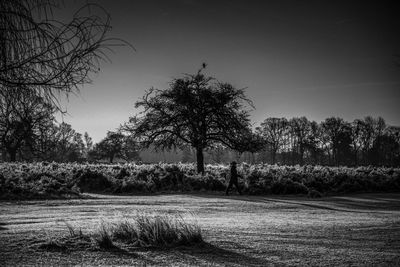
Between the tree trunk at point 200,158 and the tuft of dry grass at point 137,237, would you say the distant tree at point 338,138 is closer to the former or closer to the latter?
the tree trunk at point 200,158

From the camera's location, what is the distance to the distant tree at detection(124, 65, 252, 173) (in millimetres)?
30906

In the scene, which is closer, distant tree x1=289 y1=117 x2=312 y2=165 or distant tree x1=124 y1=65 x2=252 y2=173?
distant tree x1=124 y1=65 x2=252 y2=173

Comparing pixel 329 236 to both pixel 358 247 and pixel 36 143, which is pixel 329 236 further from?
pixel 36 143

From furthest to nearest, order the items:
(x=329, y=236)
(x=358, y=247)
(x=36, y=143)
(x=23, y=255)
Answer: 1. (x=329, y=236)
2. (x=358, y=247)
3. (x=23, y=255)
4. (x=36, y=143)

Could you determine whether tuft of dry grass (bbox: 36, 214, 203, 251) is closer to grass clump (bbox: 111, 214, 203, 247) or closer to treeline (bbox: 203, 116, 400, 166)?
grass clump (bbox: 111, 214, 203, 247)

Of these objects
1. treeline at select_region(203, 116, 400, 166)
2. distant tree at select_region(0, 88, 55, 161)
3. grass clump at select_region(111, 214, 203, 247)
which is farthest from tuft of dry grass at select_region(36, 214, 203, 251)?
treeline at select_region(203, 116, 400, 166)

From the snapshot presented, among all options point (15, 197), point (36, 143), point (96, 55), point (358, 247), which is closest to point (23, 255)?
point (36, 143)

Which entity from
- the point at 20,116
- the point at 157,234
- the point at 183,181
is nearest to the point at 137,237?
the point at 157,234

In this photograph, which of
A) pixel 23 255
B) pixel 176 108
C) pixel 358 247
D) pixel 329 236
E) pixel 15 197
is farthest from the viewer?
pixel 176 108

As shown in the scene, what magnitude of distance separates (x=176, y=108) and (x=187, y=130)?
1.99 meters

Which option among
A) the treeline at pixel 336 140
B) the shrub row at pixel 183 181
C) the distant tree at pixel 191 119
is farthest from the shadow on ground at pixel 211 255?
the treeline at pixel 336 140

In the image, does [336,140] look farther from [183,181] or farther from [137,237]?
[137,237]

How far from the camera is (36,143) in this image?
5.62 meters

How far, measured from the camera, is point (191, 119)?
31.0 metres
